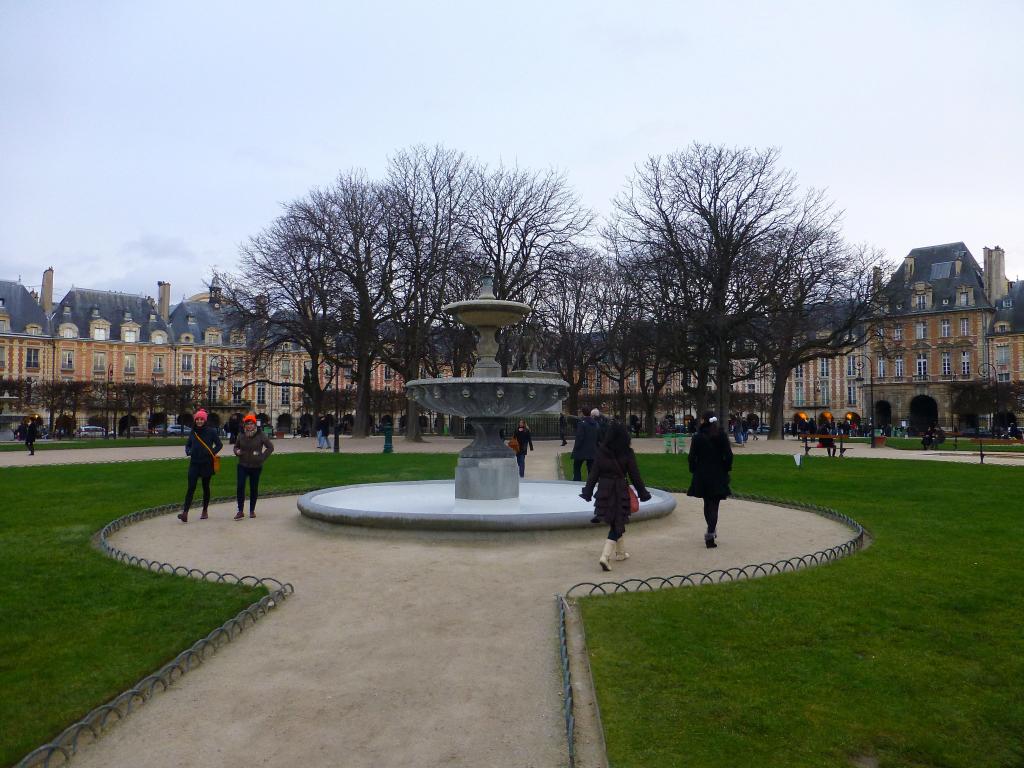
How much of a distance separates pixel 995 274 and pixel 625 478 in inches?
3169

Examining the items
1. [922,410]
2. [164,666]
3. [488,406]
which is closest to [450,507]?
[488,406]

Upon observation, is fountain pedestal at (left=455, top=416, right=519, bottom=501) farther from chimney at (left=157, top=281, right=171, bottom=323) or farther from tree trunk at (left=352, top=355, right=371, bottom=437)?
chimney at (left=157, top=281, right=171, bottom=323)

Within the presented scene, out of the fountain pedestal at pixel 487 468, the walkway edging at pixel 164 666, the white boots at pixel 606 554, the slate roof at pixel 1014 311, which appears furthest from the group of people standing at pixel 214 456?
the slate roof at pixel 1014 311

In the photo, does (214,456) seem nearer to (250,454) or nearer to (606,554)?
(250,454)

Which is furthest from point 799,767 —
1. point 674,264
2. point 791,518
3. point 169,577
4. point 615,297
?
point 615,297

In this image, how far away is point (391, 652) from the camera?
5.29m

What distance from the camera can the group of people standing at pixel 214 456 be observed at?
11.1 meters

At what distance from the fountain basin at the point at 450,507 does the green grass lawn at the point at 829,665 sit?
7.63 ft

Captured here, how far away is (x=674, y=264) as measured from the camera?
32.6 m

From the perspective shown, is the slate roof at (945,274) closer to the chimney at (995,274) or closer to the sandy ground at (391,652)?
the chimney at (995,274)

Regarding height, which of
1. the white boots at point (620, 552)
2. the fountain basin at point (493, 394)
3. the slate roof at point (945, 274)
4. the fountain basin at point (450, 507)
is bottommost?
the white boots at point (620, 552)

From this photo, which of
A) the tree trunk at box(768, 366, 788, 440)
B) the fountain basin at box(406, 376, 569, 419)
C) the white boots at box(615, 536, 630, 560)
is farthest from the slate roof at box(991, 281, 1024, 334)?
the white boots at box(615, 536, 630, 560)

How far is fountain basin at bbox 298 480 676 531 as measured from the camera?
370 inches

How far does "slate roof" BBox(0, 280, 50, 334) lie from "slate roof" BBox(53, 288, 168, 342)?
1765mm
